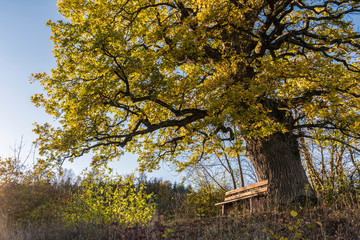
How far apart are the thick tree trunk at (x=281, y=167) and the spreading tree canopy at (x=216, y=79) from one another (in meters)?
0.03

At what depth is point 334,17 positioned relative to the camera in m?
7.66

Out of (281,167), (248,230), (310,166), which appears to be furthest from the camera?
(310,166)

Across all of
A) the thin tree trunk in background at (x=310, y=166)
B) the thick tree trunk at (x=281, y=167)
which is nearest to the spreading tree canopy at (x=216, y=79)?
the thick tree trunk at (x=281, y=167)

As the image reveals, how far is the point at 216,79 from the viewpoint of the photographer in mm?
8094

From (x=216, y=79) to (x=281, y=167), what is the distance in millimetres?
3344

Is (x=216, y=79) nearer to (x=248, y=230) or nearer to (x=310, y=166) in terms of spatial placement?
(x=248, y=230)

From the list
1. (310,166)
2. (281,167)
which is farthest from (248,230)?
(310,166)

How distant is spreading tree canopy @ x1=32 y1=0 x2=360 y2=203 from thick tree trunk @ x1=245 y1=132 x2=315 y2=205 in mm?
31

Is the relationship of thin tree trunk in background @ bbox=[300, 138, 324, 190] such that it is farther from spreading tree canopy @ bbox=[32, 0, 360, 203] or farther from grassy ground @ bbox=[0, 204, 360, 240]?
grassy ground @ bbox=[0, 204, 360, 240]

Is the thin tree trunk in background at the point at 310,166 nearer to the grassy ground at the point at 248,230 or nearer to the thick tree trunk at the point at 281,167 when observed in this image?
the thick tree trunk at the point at 281,167

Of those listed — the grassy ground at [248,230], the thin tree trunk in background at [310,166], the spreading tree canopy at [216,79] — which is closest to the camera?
the grassy ground at [248,230]

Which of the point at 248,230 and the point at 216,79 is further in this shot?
the point at 216,79

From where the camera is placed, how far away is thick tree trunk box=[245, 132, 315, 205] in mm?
→ 7523

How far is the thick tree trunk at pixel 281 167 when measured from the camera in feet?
24.7
